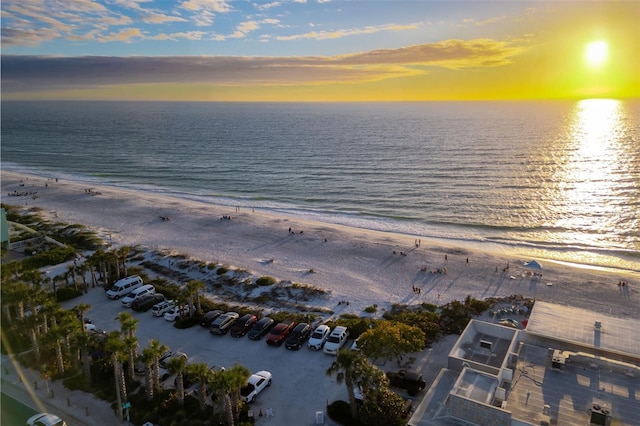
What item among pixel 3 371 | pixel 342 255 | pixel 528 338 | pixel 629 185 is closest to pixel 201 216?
pixel 342 255

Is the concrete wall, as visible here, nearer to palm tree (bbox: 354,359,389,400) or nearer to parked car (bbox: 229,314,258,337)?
palm tree (bbox: 354,359,389,400)

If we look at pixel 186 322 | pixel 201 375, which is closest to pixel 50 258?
pixel 186 322

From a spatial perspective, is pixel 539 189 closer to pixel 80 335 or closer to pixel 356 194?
pixel 356 194

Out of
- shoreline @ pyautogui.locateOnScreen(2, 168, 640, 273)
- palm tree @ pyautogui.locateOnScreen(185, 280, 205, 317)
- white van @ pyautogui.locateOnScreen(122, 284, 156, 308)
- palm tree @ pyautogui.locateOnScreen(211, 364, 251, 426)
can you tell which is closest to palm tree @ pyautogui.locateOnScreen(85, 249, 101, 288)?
white van @ pyautogui.locateOnScreen(122, 284, 156, 308)

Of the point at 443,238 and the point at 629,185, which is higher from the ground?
the point at 629,185

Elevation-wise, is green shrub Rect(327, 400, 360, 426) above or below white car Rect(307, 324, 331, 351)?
below
